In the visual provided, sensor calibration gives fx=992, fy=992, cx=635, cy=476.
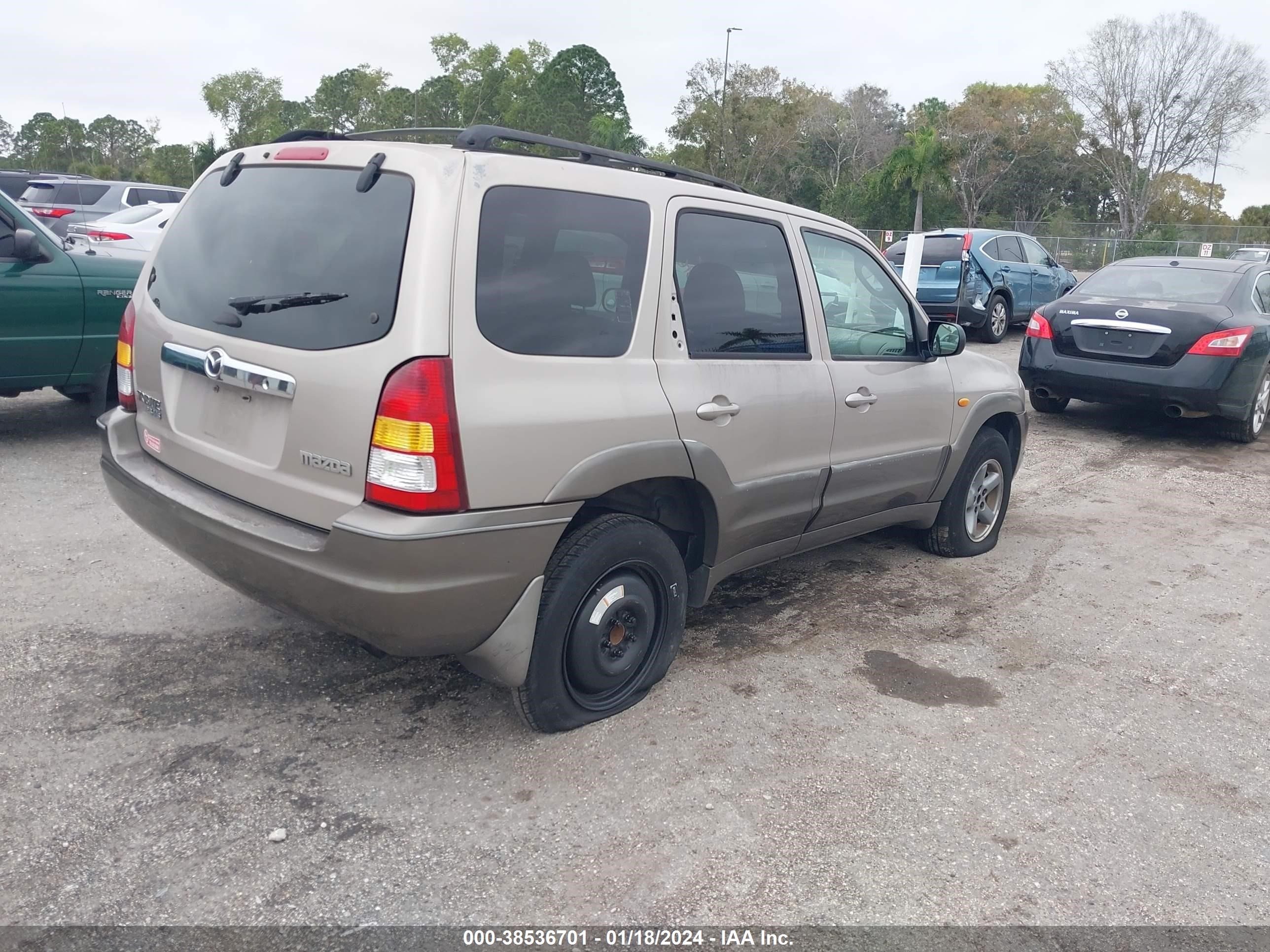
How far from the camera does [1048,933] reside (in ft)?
8.34

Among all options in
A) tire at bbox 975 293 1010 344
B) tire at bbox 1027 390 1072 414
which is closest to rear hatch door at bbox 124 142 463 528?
tire at bbox 1027 390 1072 414

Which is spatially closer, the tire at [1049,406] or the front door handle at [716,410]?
the front door handle at [716,410]

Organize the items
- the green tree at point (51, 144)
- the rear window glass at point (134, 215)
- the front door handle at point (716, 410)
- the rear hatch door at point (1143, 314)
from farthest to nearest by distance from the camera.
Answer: the green tree at point (51, 144) < the rear window glass at point (134, 215) < the rear hatch door at point (1143, 314) < the front door handle at point (716, 410)

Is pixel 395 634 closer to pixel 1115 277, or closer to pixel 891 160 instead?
pixel 1115 277

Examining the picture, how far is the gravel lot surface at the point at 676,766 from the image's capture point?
8.56ft

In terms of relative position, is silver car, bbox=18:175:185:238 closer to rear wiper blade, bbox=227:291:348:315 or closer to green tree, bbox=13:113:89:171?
rear wiper blade, bbox=227:291:348:315

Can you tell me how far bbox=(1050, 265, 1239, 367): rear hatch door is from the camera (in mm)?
8109

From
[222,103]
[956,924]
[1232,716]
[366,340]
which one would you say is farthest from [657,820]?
[222,103]

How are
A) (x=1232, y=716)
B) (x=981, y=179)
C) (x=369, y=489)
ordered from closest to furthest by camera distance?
(x=369, y=489) < (x=1232, y=716) < (x=981, y=179)

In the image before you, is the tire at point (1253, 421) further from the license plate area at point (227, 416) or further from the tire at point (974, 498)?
the license plate area at point (227, 416)

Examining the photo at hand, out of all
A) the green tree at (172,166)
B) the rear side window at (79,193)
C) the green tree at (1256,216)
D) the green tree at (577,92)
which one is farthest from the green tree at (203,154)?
the green tree at (1256,216)

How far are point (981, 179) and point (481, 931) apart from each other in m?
59.4

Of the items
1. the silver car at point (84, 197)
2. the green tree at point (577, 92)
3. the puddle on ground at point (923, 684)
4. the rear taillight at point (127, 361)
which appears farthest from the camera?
A: the green tree at point (577, 92)

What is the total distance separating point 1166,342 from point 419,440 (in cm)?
738
